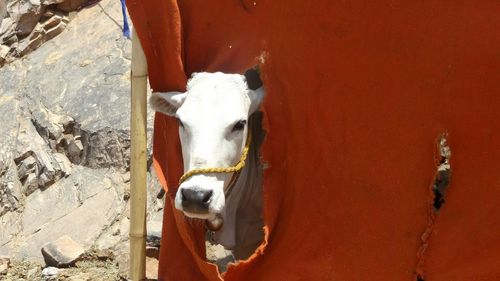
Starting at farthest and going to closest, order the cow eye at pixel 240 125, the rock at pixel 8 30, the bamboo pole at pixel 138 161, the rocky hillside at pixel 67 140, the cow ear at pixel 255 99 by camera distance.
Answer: the rock at pixel 8 30, the rocky hillside at pixel 67 140, the bamboo pole at pixel 138 161, the cow ear at pixel 255 99, the cow eye at pixel 240 125

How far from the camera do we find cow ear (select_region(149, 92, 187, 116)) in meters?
4.26

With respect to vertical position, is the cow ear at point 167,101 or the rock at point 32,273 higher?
the cow ear at point 167,101

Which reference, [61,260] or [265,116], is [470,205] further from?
[61,260]

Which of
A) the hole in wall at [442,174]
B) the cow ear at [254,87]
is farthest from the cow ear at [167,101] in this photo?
the hole in wall at [442,174]

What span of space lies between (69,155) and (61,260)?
1156 mm

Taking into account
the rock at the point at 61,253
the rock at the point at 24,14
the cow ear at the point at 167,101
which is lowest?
the rock at the point at 61,253

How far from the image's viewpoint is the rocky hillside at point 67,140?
263 inches

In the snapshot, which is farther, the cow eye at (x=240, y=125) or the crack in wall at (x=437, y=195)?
the cow eye at (x=240, y=125)

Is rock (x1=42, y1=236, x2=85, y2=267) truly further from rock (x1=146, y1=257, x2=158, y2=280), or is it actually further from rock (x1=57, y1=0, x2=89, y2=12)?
rock (x1=57, y1=0, x2=89, y2=12)

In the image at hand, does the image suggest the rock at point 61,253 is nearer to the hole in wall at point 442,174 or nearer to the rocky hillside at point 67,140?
the rocky hillside at point 67,140

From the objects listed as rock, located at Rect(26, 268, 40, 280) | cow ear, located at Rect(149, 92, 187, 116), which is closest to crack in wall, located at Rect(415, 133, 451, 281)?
cow ear, located at Rect(149, 92, 187, 116)

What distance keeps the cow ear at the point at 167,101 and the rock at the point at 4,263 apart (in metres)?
2.64

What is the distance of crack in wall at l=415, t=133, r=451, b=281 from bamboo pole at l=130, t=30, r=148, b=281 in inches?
59.9

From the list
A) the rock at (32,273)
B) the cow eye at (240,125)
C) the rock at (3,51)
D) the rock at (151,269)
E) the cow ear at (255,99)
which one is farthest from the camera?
the rock at (3,51)
